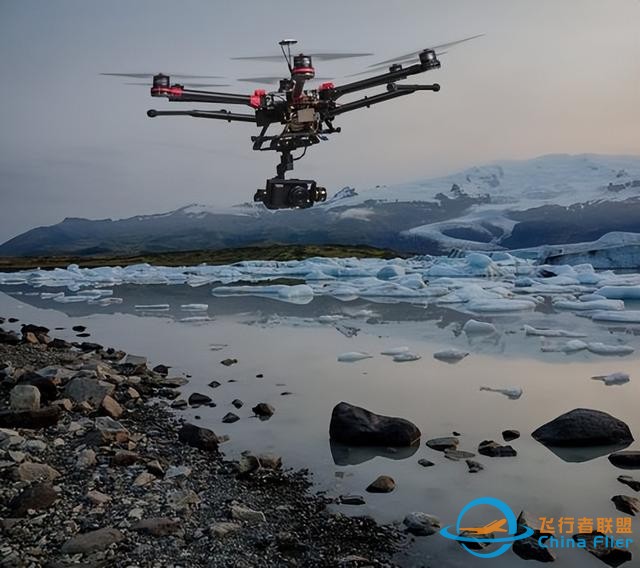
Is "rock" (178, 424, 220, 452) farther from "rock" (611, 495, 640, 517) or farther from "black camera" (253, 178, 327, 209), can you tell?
"black camera" (253, 178, 327, 209)

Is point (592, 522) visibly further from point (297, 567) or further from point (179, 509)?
point (179, 509)

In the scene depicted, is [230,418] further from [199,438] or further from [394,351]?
[394,351]

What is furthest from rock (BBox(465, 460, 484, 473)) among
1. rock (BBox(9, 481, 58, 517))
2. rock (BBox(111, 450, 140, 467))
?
rock (BBox(9, 481, 58, 517))

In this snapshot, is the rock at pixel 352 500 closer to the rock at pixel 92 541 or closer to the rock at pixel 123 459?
the rock at pixel 92 541

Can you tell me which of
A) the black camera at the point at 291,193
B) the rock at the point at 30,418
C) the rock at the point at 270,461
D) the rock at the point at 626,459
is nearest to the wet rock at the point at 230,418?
the rock at the point at 270,461

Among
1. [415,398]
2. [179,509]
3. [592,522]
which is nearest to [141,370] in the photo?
[415,398]

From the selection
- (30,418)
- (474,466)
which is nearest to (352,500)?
(474,466)

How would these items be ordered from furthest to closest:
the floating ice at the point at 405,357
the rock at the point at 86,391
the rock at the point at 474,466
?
the floating ice at the point at 405,357
the rock at the point at 86,391
the rock at the point at 474,466
